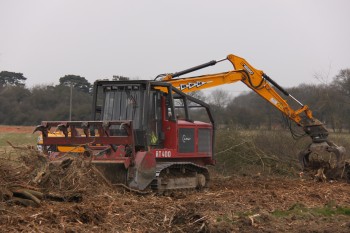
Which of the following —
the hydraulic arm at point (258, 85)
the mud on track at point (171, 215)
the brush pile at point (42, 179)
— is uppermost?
the hydraulic arm at point (258, 85)

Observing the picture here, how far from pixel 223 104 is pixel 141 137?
25.3m

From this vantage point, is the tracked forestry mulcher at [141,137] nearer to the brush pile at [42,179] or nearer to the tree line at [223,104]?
the brush pile at [42,179]

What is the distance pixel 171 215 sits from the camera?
26.1 feet

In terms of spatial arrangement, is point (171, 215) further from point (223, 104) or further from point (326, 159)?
point (223, 104)

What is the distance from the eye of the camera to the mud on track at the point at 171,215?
687cm

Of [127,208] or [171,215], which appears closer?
[171,215]

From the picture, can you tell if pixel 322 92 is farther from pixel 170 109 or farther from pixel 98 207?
pixel 98 207

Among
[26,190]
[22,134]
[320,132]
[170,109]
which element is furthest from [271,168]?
[22,134]

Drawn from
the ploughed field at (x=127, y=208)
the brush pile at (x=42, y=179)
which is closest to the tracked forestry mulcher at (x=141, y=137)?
the ploughed field at (x=127, y=208)

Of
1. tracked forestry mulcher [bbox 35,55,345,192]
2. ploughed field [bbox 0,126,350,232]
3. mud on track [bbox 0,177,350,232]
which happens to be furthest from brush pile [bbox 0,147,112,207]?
tracked forestry mulcher [bbox 35,55,345,192]

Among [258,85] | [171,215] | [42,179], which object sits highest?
[258,85]

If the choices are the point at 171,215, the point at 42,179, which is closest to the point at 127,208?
the point at 171,215

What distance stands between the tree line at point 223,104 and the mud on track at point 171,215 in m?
8.65

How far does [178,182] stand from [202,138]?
155 centimetres
